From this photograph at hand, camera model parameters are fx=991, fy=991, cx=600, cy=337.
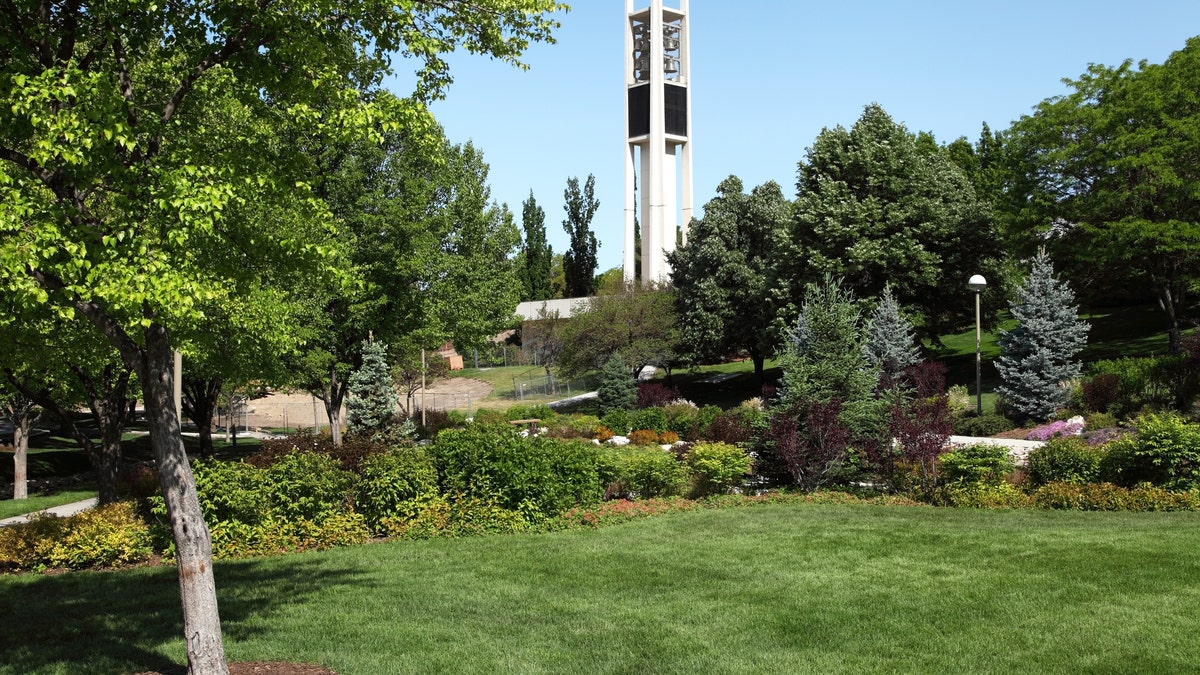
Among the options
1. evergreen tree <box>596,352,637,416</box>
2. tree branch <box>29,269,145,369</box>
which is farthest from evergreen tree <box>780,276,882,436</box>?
evergreen tree <box>596,352,637,416</box>

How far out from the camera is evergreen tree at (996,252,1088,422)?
2327 cm

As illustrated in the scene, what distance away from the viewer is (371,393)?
79.5ft

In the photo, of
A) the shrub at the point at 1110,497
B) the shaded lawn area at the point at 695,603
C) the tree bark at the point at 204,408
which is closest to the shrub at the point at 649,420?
the tree bark at the point at 204,408

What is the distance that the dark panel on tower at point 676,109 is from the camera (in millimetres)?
57844

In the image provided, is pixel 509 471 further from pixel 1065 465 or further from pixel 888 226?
pixel 888 226

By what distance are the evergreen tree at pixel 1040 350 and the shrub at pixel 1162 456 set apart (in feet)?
31.6

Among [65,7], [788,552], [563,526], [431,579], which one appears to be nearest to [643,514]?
[563,526]

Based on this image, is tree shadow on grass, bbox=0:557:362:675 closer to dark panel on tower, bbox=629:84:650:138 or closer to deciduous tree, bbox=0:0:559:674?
deciduous tree, bbox=0:0:559:674

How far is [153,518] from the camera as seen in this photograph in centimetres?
1246

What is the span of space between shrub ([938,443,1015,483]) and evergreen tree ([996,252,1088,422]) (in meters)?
9.48

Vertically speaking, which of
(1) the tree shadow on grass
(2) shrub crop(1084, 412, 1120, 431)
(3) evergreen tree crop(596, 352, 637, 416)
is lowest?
(1) the tree shadow on grass

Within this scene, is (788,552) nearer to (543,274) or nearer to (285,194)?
(285,194)

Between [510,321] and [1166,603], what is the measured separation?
25886mm

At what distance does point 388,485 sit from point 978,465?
840cm
